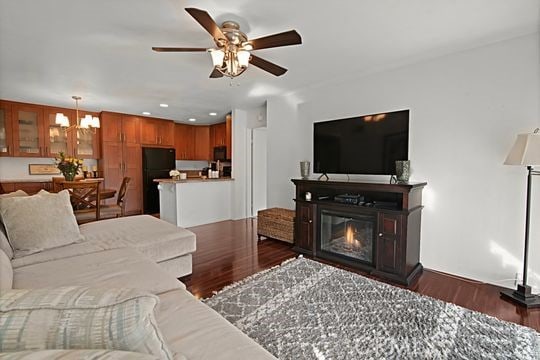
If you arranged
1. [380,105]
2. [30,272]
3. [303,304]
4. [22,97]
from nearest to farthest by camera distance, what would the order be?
[30,272]
[303,304]
[380,105]
[22,97]

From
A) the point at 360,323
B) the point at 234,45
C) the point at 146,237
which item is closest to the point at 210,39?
the point at 234,45

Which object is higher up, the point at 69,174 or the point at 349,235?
the point at 69,174

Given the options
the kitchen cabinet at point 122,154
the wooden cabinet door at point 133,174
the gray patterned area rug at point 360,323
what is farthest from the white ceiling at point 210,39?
the gray patterned area rug at point 360,323

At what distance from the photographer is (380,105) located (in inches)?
130

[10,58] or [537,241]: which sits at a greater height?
[10,58]

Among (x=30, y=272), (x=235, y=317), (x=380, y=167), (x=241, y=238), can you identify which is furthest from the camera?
(x=241, y=238)

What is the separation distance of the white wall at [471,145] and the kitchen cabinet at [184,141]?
17.2ft

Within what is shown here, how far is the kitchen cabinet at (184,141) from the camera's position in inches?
278

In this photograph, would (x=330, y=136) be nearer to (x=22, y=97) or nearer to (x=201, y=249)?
(x=201, y=249)

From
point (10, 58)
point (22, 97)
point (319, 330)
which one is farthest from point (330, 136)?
point (22, 97)

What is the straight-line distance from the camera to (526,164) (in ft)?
6.83

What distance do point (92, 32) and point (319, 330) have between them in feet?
10.2

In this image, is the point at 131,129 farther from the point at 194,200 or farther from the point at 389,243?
the point at 389,243

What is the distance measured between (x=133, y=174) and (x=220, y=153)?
84.8 inches
